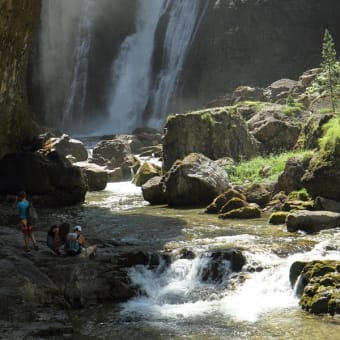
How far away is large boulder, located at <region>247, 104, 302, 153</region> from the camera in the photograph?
98.8ft

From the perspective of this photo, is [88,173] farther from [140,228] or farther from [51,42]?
[51,42]

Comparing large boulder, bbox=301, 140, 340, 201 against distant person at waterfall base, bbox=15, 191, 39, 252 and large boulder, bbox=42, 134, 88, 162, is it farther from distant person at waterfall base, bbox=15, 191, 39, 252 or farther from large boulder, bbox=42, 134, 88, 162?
large boulder, bbox=42, 134, 88, 162

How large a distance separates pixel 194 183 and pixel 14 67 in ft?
31.5

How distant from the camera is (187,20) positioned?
5572 centimetres

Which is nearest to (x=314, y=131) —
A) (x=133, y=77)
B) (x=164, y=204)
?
(x=164, y=204)

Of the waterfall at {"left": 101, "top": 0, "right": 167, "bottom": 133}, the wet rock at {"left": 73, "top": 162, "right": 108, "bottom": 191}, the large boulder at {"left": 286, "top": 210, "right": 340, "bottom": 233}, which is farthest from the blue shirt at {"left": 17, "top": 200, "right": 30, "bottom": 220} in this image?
the waterfall at {"left": 101, "top": 0, "right": 167, "bottom": 133}

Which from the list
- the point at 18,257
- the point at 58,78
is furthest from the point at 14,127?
the point at 58,78

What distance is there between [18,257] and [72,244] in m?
1.35

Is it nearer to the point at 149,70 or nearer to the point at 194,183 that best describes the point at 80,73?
the point at 149,70

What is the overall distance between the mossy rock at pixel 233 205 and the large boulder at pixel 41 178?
8093 millimetres

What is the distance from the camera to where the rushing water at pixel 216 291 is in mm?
10156

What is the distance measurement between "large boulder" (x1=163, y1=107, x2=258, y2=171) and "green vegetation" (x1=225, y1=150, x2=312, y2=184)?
1.66 meters

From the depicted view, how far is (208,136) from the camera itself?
2955 centimetres

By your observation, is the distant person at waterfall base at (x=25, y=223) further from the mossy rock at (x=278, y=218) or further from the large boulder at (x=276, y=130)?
the large boulder at (x=276, y=130)
